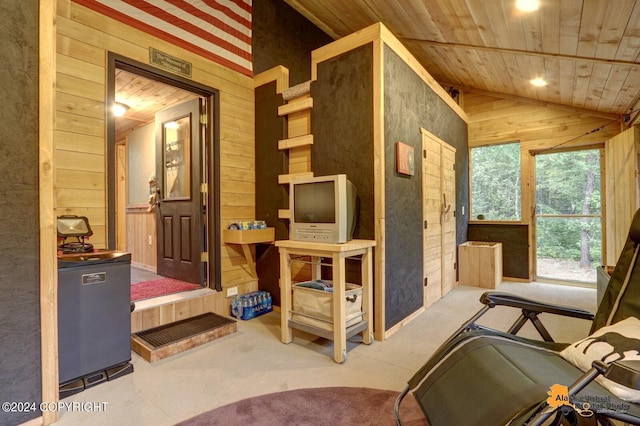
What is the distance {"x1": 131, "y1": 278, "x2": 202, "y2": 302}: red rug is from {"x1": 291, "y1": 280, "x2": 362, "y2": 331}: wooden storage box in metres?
1.32

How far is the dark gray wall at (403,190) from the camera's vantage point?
263 centimetres

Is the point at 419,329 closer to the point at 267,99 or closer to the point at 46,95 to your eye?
the point at 267,99

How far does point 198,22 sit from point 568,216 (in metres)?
5.25

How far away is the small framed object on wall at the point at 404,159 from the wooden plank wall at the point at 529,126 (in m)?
2.70

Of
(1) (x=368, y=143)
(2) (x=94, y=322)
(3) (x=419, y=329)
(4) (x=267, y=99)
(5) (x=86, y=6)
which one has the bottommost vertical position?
(3) (x=419, y=329)

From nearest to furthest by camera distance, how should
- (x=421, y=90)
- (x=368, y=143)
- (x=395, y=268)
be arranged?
(x=368, y=143) → (x=395, y=268) → (x=421, y=90)

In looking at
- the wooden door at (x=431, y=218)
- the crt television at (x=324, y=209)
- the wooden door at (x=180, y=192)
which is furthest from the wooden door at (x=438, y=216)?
the wooden door at (x=180, y=192)

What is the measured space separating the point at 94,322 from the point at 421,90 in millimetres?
3467

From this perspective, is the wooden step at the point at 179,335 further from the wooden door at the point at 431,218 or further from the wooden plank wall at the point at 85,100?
the wooden door at the point at 431,218

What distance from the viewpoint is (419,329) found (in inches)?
108

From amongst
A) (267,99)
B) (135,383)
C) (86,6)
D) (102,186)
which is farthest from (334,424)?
(86,6)

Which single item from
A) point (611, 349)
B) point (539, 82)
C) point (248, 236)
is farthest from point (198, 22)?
point (539, 82)

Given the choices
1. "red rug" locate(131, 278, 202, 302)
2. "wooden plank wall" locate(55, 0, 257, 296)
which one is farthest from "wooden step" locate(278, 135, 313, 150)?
"red rug" locate(131, 278, 202, 302)

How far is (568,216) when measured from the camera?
171 inches
